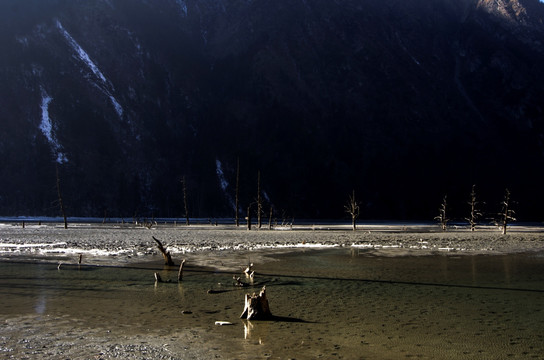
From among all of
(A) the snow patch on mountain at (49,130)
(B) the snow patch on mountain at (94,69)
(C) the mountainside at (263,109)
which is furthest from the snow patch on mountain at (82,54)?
(A) the snow patch on mountain at (49,130)

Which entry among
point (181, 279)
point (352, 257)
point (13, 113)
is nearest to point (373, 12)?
point (13, 113)

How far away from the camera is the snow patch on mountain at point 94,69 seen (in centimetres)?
12379

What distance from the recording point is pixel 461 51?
171 meters

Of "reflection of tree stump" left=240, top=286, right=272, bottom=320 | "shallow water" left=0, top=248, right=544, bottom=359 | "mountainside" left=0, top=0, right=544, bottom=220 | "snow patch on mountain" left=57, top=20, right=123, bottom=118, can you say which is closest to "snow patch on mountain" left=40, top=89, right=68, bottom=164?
"mountainside" left=0, top=0, right=544, bottom=220

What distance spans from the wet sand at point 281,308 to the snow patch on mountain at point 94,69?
100318 millimetres

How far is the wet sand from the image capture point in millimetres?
11109

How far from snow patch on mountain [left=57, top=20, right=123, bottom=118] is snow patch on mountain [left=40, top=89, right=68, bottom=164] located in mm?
13442

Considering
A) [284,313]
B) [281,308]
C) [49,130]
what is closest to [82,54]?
[49,130]

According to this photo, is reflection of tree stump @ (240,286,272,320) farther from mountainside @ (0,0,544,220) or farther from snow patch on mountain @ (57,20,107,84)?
snow patch on mountain @ (57,20,107,84)

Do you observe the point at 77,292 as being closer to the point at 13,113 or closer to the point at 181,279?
the point at 181,279

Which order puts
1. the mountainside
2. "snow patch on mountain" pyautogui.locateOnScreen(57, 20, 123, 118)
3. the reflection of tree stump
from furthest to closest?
1. "snow patch on mountain" pyautogui.locateOnScreen(57, 20, 123, 118)
2. the mountainside
3. the reflection of tree stump

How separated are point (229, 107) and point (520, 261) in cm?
11792

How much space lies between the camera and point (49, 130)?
112 metres

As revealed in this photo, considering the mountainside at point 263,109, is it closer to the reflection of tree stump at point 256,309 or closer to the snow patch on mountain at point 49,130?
the snow patch on mountain at point 49,130
